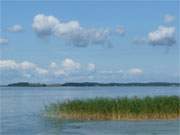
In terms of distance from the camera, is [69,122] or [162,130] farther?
[69,122]

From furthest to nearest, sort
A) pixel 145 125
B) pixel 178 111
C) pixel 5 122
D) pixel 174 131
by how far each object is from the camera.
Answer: pixel 5 122, pixel 178 111, pixel 145 125, pixel 174 131

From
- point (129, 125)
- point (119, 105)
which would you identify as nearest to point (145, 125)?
point (129, 125)

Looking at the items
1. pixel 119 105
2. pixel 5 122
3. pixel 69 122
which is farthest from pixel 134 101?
pixel 5 122

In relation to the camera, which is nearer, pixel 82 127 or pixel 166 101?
pixel 82 127

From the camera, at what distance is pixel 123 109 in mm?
27422

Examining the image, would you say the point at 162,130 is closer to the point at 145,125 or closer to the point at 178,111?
the point at 145,125

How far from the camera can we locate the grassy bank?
2704cm

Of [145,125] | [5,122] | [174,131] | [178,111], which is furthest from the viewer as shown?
[5,122]

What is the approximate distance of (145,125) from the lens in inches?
1004

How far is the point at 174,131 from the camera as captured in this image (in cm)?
2394

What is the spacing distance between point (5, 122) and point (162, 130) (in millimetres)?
10279

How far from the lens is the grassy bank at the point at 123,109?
88.7 feet

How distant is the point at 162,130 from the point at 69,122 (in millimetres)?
5555

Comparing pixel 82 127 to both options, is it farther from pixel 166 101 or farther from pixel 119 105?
pixel 166 101
